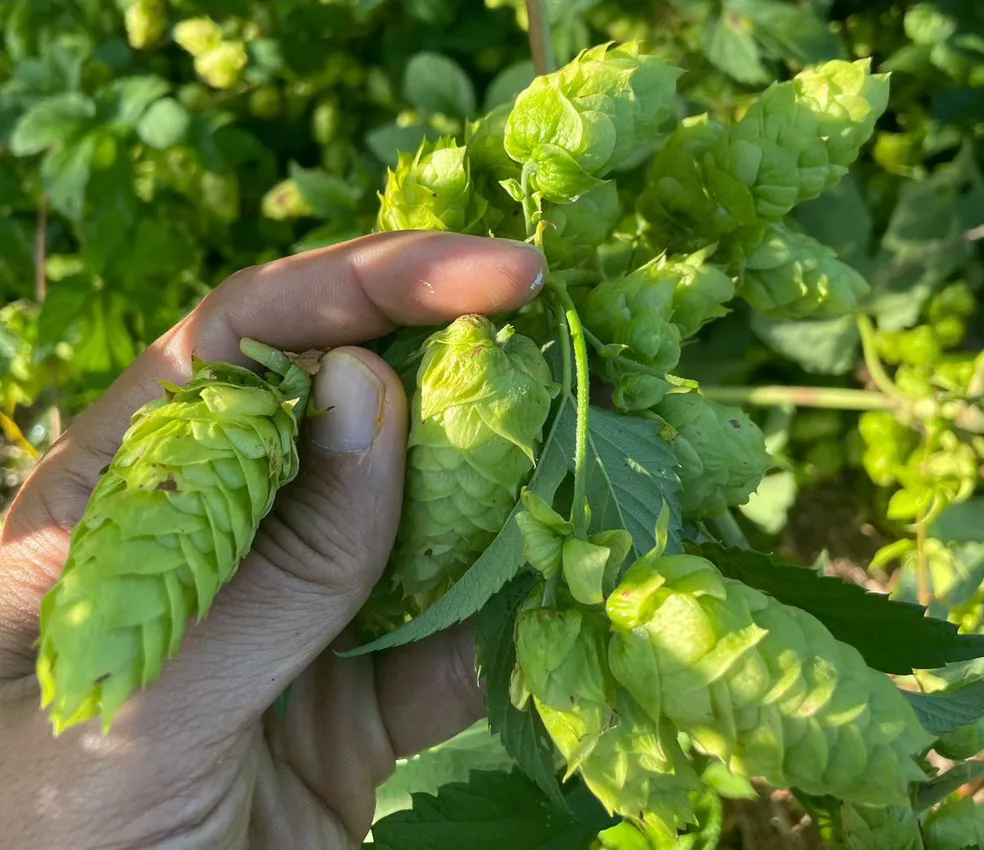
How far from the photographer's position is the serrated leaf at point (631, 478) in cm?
109

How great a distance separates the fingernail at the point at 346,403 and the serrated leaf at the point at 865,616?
467 mm

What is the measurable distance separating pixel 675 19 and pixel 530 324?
135 cm

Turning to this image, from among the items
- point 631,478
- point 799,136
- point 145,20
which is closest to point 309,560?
Result: point 631,478

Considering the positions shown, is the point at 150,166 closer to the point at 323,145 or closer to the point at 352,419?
the point at 323,145

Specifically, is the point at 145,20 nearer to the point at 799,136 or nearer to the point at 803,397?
the point at 799,136

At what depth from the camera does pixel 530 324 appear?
4.20 feet

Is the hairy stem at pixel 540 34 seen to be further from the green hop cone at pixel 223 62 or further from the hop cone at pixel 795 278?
the green hop cone at pixel 223 62

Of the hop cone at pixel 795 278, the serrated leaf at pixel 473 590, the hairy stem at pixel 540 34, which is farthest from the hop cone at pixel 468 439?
the hairy stem at pixel 540 34

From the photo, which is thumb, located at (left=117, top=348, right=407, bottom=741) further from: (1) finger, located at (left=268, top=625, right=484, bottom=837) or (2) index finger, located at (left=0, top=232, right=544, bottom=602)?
(1) finger, located at (left=268, top=625, right=484, bottom=837)

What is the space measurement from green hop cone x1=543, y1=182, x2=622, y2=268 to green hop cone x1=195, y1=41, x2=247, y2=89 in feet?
4.38

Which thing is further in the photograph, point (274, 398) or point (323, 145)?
point (323, 145)

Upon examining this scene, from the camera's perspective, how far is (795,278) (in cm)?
124

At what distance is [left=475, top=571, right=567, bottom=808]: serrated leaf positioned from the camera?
1.12 metres

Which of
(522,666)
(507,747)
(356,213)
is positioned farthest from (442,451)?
(356,213)
